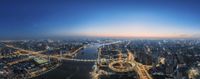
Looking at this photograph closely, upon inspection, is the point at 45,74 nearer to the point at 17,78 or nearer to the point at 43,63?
the point at 17,78

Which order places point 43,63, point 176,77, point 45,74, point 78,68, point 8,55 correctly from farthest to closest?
point 8,55 < point 43,63 < point 78,68 < point 45,74 < point 176,77

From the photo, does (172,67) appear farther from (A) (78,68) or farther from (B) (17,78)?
(B) (17,78)

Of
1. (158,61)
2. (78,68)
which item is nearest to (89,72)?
(78,68)

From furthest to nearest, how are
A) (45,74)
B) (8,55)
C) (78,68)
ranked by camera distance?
(8,55)
(78,68)
(45,74)

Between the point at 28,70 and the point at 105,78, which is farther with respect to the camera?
the point at 28,70

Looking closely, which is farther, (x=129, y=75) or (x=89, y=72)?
(x=89, y=72)

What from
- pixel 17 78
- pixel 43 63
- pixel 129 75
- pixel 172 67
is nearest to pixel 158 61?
pixel 172 67

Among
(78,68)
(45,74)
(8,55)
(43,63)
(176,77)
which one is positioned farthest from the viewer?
(8,55)
